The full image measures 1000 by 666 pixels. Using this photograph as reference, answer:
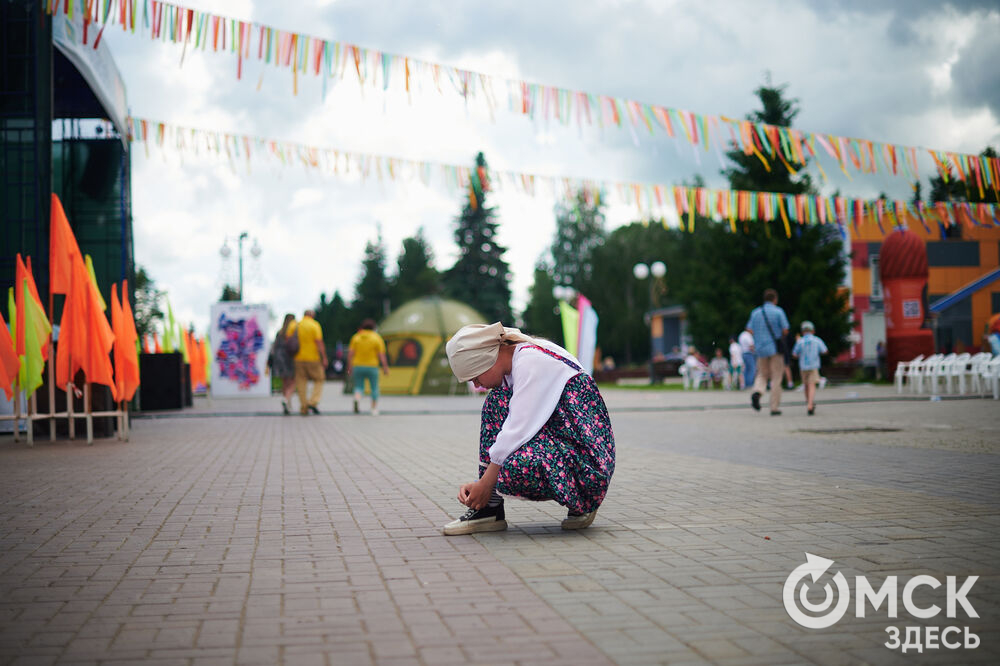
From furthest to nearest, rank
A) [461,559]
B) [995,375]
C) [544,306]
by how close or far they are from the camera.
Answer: [544,306], [995,375], [461,559]

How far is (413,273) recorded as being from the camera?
87.0 m

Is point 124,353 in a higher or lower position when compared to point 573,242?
Result: lower

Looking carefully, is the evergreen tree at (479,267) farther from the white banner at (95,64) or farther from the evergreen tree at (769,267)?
the white banner at (95,64)

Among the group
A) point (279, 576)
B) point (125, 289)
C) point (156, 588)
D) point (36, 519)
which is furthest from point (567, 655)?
point (125, 289)

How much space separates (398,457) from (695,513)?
168 inches

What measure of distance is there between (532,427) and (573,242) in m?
62.9

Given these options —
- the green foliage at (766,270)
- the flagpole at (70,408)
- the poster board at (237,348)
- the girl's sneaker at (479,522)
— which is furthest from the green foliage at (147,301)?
the girl's sneaker at (479,522)

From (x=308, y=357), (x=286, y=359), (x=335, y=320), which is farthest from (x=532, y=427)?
(x=335, y=320)

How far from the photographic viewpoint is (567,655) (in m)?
2.78

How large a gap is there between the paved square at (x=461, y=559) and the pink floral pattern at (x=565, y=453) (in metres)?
0.26

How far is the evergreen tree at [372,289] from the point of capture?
290ft

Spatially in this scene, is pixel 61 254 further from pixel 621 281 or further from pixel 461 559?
pixel 621 281

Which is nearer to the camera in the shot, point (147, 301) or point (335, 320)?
point (147, 301)

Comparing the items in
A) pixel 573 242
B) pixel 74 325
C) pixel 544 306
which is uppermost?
pixel 573 242
